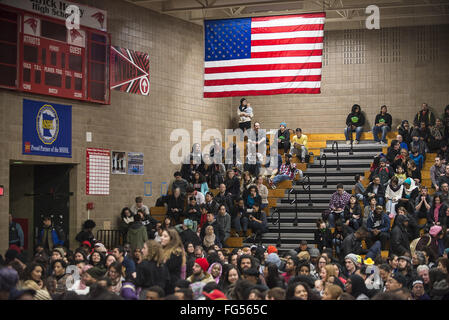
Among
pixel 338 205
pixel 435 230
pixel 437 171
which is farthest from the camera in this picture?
pixel 437 171

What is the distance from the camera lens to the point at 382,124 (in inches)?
952

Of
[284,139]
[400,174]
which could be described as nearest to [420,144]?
[400,174]

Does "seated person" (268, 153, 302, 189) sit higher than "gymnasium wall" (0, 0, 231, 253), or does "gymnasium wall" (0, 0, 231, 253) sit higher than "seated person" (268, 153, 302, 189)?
"gymnasium wall" (0, 0, 231, 253)

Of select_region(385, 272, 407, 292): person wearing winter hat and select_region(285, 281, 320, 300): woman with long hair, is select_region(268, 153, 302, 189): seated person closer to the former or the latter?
select_region(385, 272, 407, 292): person wearing winter hat

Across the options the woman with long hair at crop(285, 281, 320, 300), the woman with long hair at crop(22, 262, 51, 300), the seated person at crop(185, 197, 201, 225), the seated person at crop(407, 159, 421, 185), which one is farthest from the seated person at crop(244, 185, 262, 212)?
the woman with long hair at crop(285, 281, 320, 300)

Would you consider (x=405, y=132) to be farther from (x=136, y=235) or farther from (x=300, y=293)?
(x=300, y=293)

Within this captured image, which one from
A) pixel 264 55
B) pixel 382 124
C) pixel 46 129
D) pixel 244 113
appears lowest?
pixel 46 129

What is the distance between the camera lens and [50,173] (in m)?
20.2

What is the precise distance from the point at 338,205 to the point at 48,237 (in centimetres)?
737

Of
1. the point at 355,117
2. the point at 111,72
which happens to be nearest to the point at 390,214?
the point at 355,117

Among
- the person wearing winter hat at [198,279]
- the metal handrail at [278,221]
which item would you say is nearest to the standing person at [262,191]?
the metal handrail at [278,221]

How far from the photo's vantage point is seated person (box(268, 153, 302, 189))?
22.0 m

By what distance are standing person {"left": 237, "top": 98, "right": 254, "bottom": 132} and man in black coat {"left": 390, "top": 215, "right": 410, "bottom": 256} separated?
776 centimetres

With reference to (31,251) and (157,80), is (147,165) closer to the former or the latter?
(157,80)
